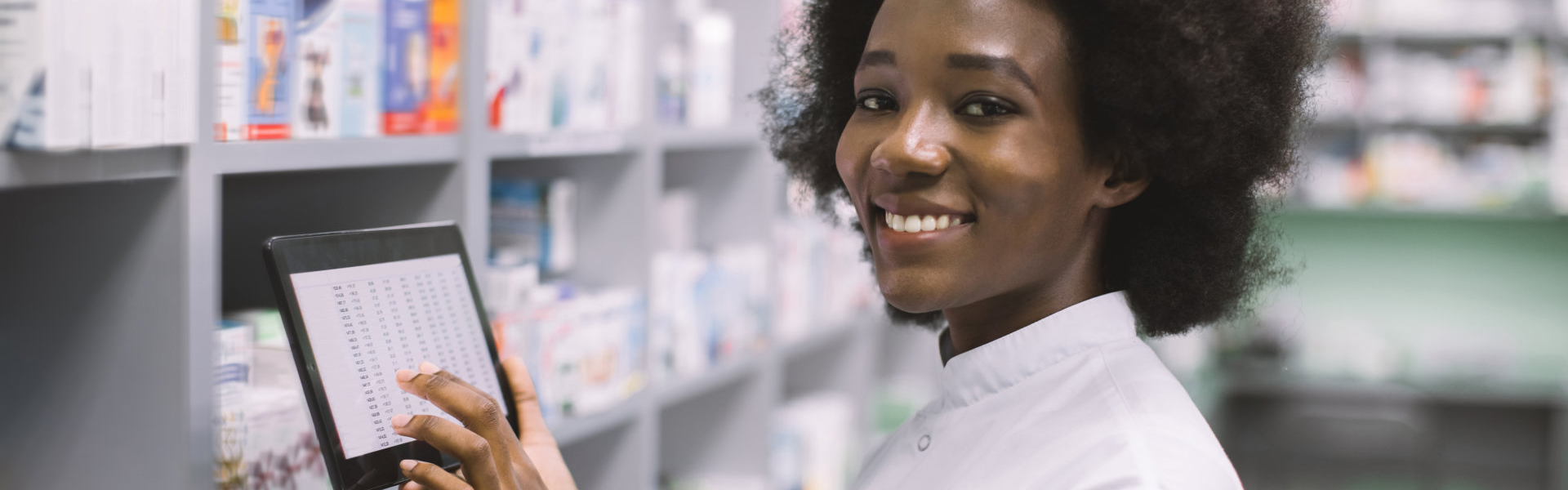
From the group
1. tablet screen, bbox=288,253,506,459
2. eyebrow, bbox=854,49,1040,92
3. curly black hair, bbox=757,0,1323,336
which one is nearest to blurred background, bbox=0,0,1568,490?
curly black hair, bbox=757,0,1323,336

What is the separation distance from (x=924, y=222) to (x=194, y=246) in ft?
2.35

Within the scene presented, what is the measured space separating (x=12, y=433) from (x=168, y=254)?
0.30m

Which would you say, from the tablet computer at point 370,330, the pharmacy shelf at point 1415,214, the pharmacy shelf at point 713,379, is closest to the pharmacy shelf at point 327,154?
the tablet computer at point 370,330

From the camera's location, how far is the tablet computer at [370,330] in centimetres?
107

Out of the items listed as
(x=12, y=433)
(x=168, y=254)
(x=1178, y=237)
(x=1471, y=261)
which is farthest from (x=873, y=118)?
(x=1471, y=261)

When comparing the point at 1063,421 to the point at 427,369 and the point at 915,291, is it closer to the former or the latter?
the point at 915,291

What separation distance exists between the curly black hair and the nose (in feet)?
0.48

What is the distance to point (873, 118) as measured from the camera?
120cm

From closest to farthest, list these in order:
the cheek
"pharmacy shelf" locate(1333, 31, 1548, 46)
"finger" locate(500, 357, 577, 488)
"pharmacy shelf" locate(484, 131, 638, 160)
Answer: the cheek → "finger" locate(500, 357, 577, 488) → "pharmacy shelf" locate(484, 131, 638, 160) → "pharmacy shelf" locate(1333, 31, 1548, 46)

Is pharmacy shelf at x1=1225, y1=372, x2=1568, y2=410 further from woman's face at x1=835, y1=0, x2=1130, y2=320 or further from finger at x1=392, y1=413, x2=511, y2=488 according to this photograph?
finger at x1=392, y1=413, x2=511, y2=488

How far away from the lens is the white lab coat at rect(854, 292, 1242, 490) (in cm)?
98

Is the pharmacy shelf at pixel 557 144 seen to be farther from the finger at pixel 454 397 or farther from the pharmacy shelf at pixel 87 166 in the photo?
the finger at pixel 454 397

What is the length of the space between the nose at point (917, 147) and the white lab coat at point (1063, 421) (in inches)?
7.8

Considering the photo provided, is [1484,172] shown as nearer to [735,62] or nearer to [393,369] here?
[735,62]
